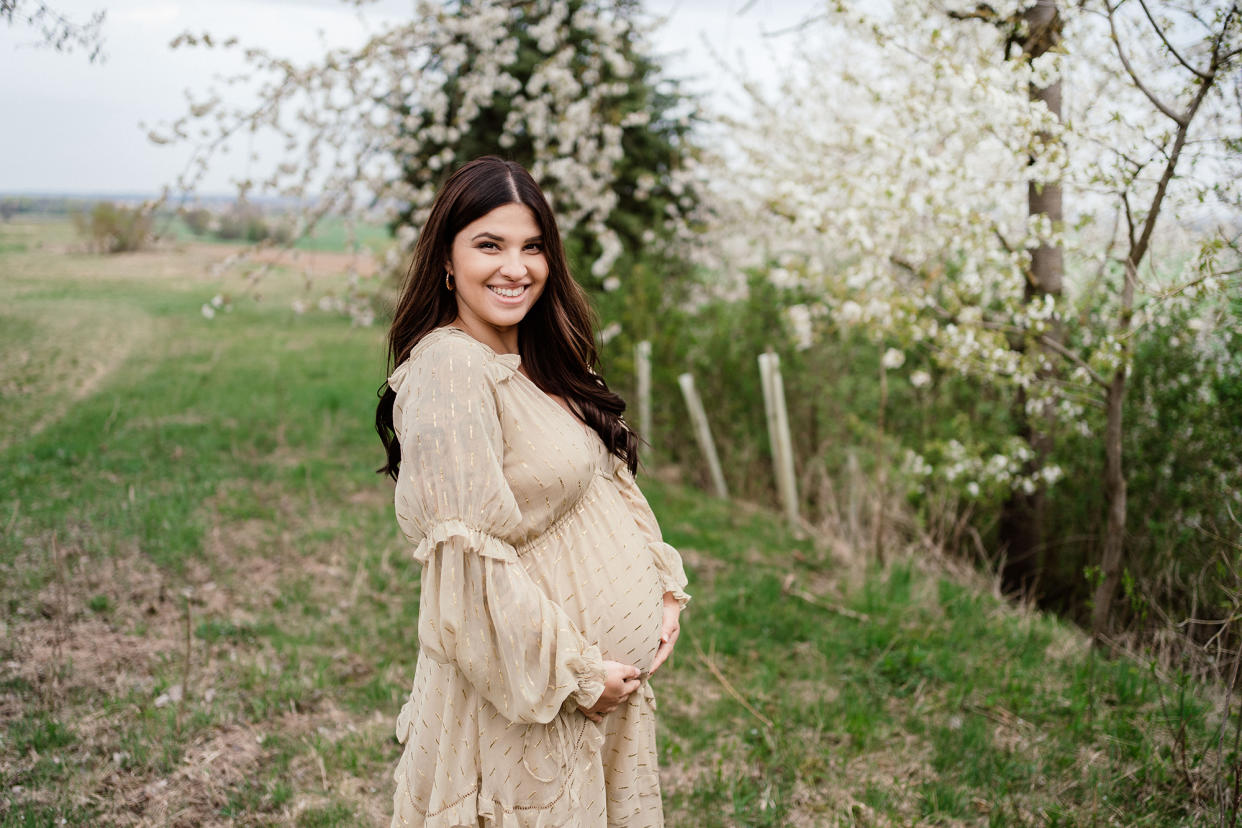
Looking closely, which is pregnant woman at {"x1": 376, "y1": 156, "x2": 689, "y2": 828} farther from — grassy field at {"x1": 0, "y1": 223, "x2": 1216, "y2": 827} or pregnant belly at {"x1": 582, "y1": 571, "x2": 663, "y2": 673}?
grassy field at {"x1": 0, "y1": 223, "x2": 1216, "y2": 827}

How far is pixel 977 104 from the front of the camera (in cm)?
405

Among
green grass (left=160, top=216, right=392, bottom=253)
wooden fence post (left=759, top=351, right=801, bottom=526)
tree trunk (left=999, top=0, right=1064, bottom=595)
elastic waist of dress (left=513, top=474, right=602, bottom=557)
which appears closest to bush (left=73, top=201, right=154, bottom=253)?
green grass (left=160, top=216, right=392, bottom=253)

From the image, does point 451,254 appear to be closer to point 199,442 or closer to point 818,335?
point 818,335

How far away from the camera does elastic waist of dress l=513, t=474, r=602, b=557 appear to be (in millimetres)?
1739

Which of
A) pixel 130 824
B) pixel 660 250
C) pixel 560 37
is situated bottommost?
pixel 130 824

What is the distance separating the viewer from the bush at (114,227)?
5705mm

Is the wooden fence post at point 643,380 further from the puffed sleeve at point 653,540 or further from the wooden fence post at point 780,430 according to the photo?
the puffed sleeve at point 653,540

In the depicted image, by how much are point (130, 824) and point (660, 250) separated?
25.7 feet

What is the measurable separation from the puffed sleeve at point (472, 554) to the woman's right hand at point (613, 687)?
0.12 m

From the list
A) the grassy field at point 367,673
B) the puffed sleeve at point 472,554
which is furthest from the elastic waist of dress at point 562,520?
the grassy field at point 367,673

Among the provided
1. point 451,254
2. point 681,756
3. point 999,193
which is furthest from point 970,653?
point 451,254

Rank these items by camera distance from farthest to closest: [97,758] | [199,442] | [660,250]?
Answer: [660,250]
[199,442]
[97,758]

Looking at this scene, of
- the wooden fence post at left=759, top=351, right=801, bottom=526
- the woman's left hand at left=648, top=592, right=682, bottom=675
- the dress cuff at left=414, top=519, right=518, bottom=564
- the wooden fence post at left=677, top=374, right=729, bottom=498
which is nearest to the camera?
the dress cuff at left=414, top=519, right=518, bottom=564

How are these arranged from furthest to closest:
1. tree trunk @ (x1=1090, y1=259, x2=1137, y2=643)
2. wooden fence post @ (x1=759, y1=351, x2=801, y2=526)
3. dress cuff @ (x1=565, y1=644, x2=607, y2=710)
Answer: wooden fence post @ (x1=759, y1=351, x2=801, y2=526)
tree trunk @ (x1=1090, y1=259, x2=1137, y2=643)
dress cuff @ (x1=565, y1=644, x2=607, y2=710)
